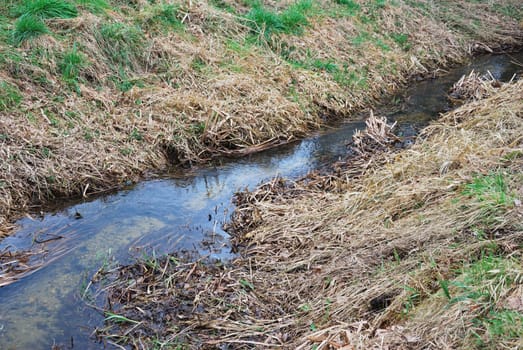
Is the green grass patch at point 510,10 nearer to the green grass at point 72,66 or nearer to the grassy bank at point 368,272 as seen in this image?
the grassy bank at point 368,272

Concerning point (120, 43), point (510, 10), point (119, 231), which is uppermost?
point (120, 43)

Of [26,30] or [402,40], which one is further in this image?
[402,40]

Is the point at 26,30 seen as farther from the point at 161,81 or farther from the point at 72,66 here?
the point at 161,81

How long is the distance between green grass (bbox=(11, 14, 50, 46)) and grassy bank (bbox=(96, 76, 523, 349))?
14.2 ft

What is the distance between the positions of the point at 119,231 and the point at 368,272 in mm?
2688

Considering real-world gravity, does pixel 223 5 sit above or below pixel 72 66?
below

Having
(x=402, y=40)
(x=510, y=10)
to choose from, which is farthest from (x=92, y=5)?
(x=510, y=10)

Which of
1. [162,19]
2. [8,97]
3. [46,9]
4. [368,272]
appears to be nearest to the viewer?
[368,272]

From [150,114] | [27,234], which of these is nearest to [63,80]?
[150,114]

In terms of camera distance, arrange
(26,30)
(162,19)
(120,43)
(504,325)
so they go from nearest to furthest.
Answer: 1. (504,325)
2. (26,30)
3. (120,43)
4. (162,19)

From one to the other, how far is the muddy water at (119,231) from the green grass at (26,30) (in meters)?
3.11

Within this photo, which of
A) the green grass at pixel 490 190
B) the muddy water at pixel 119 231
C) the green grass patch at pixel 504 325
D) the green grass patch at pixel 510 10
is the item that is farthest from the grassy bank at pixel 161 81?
the green grass patch at pixel 504 325

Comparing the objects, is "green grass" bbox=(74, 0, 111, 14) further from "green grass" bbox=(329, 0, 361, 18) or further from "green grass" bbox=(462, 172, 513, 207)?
"green grass" bbox=(462, 172, 513, 207)

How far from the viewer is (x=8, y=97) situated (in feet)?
22.6
